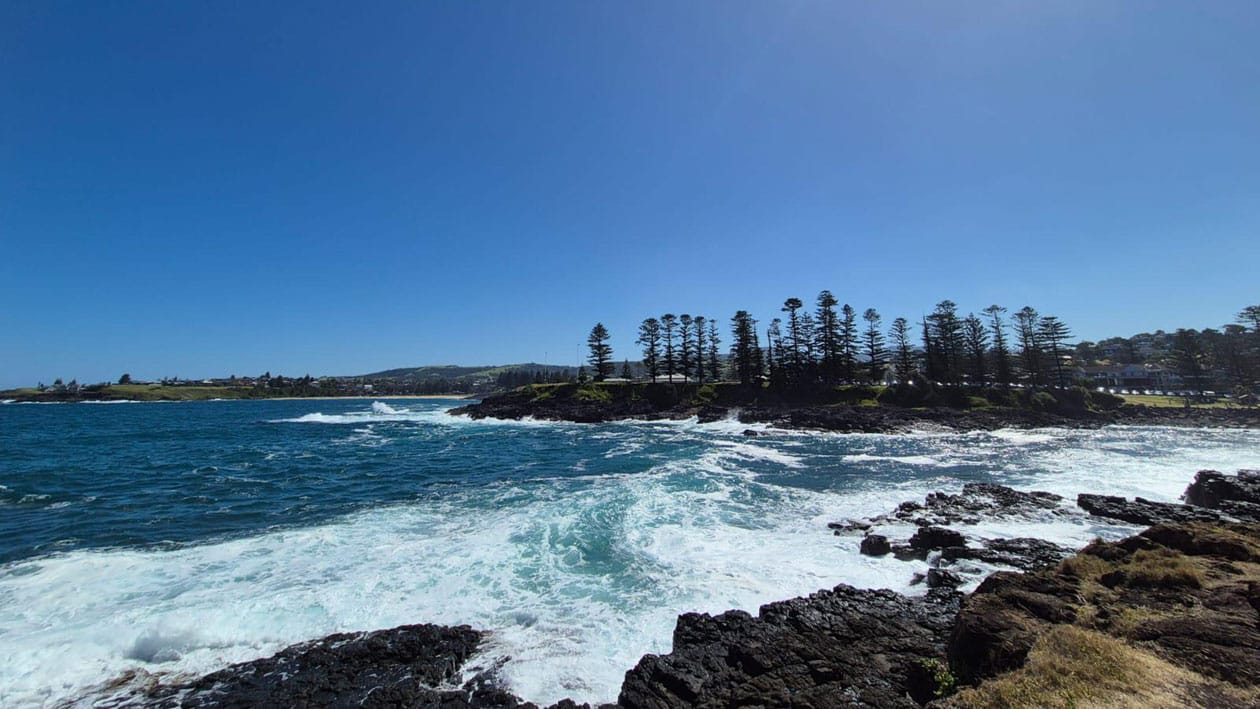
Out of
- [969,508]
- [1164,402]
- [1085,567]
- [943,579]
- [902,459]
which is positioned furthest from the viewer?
[1164,402]

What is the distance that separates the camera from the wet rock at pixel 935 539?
1409 centimetres

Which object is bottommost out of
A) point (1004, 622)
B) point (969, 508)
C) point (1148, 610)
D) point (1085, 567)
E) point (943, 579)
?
point (969, 508)

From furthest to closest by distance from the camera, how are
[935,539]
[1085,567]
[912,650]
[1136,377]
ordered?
[1136,377]
[935,539]
[1085,567]
[912,650]

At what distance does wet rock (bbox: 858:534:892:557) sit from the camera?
1384 cm

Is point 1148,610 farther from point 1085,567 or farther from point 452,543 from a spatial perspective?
point 452,543

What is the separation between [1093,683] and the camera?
555 centimetres

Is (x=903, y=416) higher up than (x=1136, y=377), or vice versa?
(x=1136, y=377)

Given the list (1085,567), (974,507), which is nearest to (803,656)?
(1085,567)

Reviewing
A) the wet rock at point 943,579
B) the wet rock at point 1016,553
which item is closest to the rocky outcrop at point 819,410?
the wet rock at point 1016,553

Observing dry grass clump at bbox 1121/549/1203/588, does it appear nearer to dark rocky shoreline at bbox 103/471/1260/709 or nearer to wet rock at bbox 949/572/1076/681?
dark rocky shoreline at bbox 103/471/1260/709

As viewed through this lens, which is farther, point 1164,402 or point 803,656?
point 1164,402

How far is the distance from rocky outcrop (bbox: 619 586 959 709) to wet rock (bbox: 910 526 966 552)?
4364mm

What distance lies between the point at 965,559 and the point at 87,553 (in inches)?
1008

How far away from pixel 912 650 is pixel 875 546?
6402 mm
